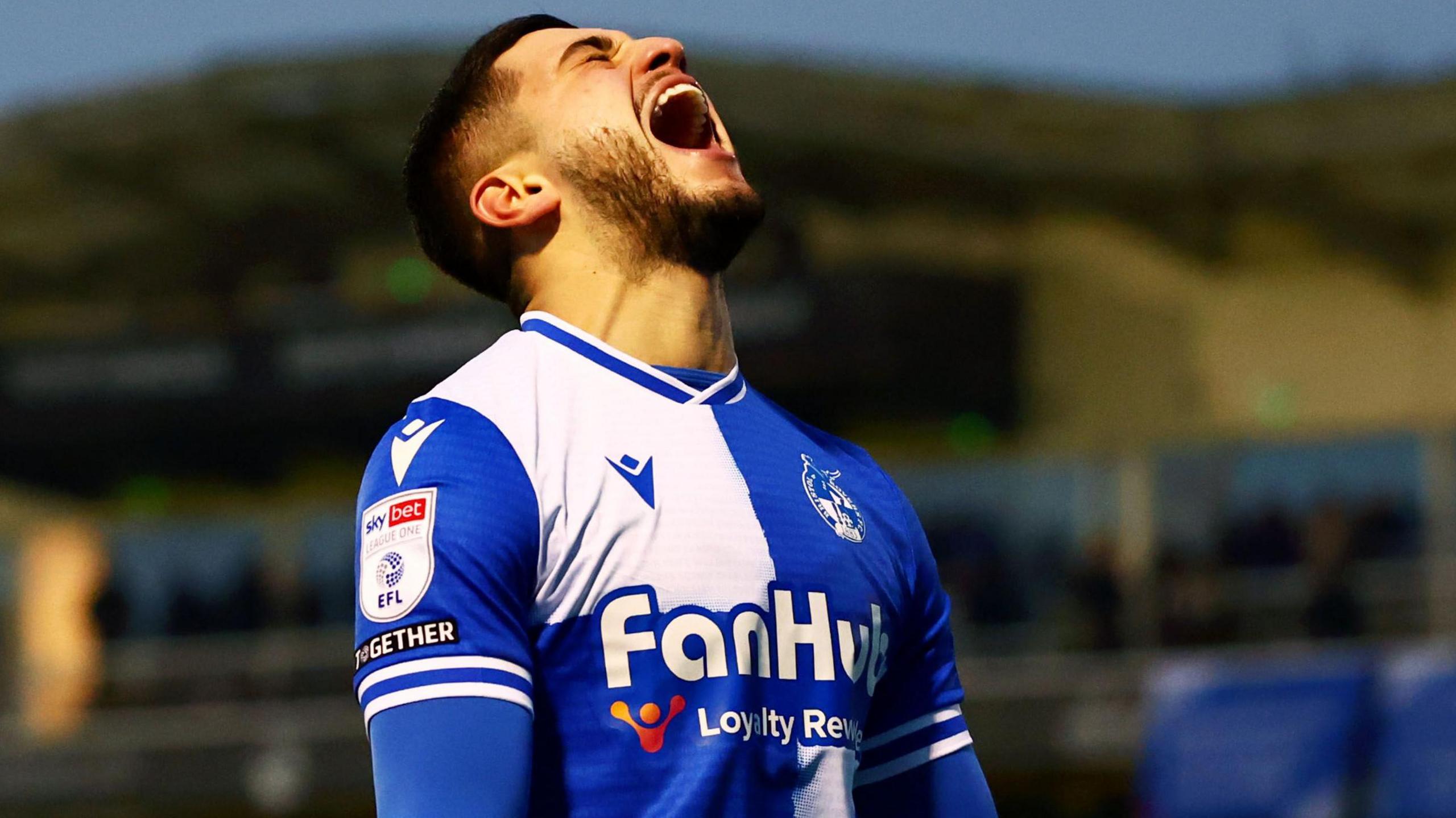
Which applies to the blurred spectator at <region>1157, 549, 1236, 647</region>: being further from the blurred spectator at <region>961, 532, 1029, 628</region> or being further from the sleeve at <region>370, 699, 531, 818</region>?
the sleeve at <region>370, 699, 531, 818</region>

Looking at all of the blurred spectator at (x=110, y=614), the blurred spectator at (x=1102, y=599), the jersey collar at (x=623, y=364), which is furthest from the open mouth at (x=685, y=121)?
the blurred spectator at (x=110, y=614)

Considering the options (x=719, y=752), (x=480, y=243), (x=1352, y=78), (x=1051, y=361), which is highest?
(x=1352, y=78)

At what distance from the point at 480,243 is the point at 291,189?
20609mm

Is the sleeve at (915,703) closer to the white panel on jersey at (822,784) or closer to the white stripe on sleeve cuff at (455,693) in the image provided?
the white panel on jersey at (822,784)

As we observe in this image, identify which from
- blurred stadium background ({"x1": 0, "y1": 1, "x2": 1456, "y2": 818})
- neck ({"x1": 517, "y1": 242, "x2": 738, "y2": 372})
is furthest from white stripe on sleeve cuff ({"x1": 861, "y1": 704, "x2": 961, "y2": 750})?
blurred stadium background ({"x1": 0, "y1": 1, "x2": 1456, "y2": 818})

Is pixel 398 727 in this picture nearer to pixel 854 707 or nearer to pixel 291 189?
pixel 854 707

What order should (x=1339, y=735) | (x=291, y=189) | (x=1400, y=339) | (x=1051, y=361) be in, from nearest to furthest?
(x=1339, y=735)
(x=1400, y=339)
(x=1051, y=361)
(x=291, y=189)

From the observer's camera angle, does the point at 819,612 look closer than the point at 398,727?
No

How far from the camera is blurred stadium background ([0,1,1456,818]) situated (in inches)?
644

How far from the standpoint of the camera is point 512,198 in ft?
8.68

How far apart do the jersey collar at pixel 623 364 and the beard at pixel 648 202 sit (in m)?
0.12

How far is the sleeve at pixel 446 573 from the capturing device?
7.29 feet

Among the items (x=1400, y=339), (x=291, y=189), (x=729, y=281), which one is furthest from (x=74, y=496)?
(x=1400, y=339)

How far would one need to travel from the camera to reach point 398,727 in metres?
2.21
